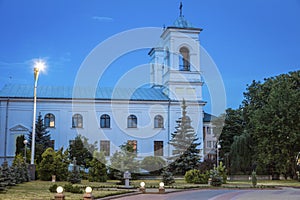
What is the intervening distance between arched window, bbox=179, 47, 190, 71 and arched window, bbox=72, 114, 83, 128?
1253 cm

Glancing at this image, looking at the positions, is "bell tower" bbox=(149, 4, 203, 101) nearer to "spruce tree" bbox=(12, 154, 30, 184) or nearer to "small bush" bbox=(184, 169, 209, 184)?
"small bush" bbox=(184, 169, 209, 184)

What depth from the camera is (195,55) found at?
155 feet

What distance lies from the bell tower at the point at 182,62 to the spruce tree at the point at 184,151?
329 inches

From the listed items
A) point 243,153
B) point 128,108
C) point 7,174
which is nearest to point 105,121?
point 128,108

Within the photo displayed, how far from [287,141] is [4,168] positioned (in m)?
24.7

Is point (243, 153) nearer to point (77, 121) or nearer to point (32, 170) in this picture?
point (77, 121)

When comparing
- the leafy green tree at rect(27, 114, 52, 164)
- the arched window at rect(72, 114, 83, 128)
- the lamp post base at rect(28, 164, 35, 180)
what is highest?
the arched window at rect(72, 114, 83, 128)

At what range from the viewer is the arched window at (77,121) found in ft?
149

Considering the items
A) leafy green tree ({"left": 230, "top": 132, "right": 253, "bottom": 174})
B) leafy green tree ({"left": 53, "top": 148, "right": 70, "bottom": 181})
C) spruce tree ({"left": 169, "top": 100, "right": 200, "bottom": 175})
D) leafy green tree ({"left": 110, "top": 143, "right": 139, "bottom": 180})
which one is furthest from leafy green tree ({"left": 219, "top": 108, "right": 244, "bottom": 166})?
leafy green tree ({"left": 53, "top": 148, "right": 70, "bottom": 181})

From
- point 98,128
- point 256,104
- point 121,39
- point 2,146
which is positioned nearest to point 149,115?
point 98,128

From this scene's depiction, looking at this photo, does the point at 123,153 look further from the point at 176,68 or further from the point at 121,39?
the point at 176,68

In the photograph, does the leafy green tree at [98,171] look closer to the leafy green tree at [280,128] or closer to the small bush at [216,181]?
the small bush at [216,181]

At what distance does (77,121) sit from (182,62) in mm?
13577

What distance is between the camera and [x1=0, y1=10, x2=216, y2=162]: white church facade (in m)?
44.5
